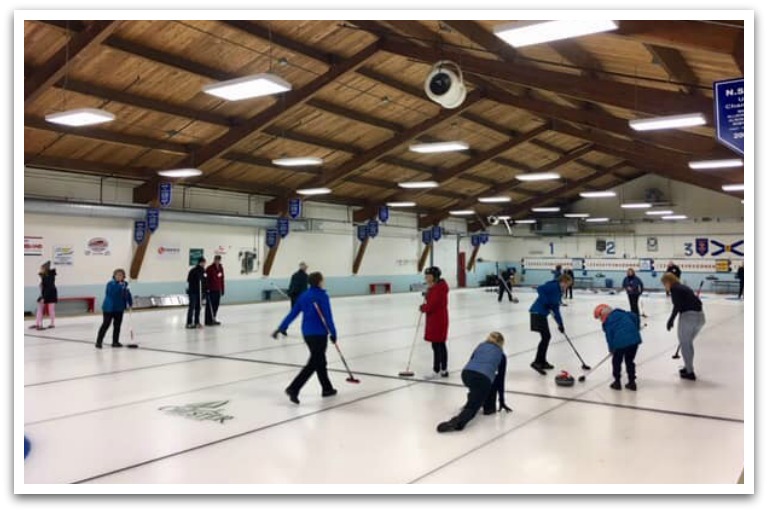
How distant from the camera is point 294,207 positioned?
20953 mm

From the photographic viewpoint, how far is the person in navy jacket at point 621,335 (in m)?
6.24

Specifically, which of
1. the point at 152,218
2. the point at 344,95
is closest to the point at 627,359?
the point at 344,95

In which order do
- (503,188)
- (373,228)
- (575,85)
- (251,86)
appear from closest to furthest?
(251,86) → (575,85) → (373,228) → (503,188)

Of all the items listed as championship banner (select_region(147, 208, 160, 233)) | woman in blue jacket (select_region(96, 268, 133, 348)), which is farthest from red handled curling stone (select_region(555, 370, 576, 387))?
championship banner (select_region(147, 208, 160, 233))

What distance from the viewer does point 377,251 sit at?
26.4 metres

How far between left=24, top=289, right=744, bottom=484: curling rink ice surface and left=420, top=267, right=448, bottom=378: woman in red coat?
0.41 metres

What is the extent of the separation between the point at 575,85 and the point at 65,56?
30.2ft

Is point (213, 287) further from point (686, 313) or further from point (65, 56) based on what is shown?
point (686, 313)

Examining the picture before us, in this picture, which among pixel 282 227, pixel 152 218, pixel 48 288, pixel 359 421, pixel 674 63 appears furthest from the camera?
pixel 282 227

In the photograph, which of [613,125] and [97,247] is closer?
[613,125]

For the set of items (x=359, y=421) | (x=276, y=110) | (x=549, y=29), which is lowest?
(x=359, y=421)

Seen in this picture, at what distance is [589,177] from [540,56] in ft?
57.2

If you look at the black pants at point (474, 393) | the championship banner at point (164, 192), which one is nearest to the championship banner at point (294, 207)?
the championship banner at point (164, 192)

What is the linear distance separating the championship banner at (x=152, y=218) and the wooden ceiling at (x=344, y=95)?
560 millimetres
